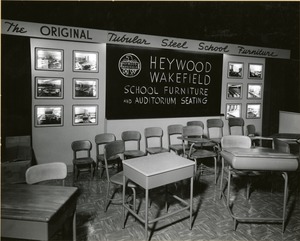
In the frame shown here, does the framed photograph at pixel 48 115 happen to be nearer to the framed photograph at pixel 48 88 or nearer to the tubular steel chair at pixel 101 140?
the framed photograph at pixel 48 88

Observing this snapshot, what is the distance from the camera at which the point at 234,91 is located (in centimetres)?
854

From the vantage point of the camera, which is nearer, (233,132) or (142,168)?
(142,168)

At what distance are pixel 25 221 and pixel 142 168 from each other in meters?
1.60

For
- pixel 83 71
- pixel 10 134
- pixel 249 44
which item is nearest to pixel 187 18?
pixel 249 44

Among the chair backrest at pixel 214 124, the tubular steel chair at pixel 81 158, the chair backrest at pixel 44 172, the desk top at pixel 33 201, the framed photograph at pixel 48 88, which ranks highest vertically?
the framed photograph at pixel 48 88

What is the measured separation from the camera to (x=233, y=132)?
28.5ft

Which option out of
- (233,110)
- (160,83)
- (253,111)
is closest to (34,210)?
(160,83)

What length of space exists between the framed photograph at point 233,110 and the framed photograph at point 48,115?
15.9ft

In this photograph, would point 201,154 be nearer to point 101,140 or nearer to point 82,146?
point 101,140

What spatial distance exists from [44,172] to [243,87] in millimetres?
6883

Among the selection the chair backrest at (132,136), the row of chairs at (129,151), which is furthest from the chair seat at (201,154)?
the chair backrest at (132,136)

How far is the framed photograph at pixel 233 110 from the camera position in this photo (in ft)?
28.0

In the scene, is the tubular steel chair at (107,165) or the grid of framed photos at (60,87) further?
the grid of framed photos at (60,87)

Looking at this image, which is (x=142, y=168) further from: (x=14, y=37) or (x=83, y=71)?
(x=14, y=37)
